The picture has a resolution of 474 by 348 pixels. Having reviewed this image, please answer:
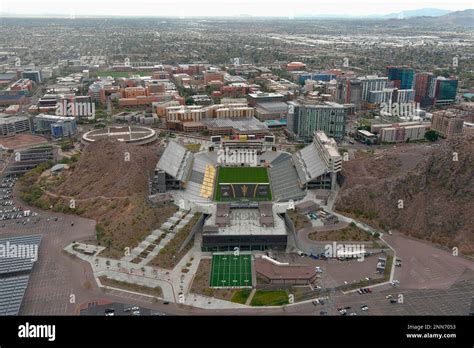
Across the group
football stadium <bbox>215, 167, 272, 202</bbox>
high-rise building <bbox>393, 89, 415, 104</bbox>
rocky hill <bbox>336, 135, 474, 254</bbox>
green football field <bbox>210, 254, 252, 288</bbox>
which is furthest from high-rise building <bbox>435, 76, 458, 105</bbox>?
green football field <bbox>210, 254, 252, 288</bbox>

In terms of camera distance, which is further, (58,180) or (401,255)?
(58,180)

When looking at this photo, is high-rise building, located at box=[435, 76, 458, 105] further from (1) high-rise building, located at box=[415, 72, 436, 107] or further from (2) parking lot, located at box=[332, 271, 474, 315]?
(2) parking lot, located at box=[332, 271, 474, 315]

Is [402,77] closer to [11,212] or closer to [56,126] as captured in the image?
[56,126]
